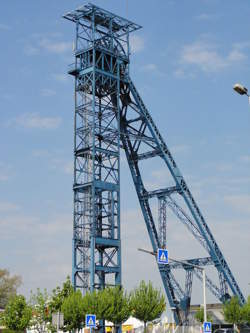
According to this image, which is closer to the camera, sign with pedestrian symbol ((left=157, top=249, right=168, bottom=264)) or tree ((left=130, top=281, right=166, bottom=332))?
sign with pedestrian symbol ((left=157, top=249, right=168, bottom=264))

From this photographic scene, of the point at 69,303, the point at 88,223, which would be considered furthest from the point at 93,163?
the point at 69,303

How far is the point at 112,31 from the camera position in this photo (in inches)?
3317

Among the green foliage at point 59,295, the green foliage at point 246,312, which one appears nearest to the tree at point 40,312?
the green foliage at point 59,295

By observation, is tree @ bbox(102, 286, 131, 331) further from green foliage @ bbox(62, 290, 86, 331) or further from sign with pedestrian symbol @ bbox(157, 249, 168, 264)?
sign with pedestrian symbol @ bbox(157, 249, 168, 264)

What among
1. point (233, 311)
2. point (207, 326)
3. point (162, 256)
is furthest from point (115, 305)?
point (162, 256)

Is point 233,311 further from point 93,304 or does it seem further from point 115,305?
point 93,304

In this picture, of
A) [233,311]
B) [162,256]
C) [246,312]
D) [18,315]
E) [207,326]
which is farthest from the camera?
[246,312]

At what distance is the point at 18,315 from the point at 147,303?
620 inches

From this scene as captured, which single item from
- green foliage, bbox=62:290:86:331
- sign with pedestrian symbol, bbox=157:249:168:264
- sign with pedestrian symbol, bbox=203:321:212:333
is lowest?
sign with pedestrian symbol, bbox=203:321:212:333

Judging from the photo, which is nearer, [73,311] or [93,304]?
[93,304]

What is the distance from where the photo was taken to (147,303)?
6788 centimetres

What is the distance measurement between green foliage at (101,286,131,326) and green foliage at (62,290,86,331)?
Answer: 2.41 meters

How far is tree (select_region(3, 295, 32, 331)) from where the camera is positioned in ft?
237

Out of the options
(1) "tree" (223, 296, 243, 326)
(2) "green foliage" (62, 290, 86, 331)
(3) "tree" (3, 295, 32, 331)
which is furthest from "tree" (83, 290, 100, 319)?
(1) "tree" (223, 296, 243, 326)
